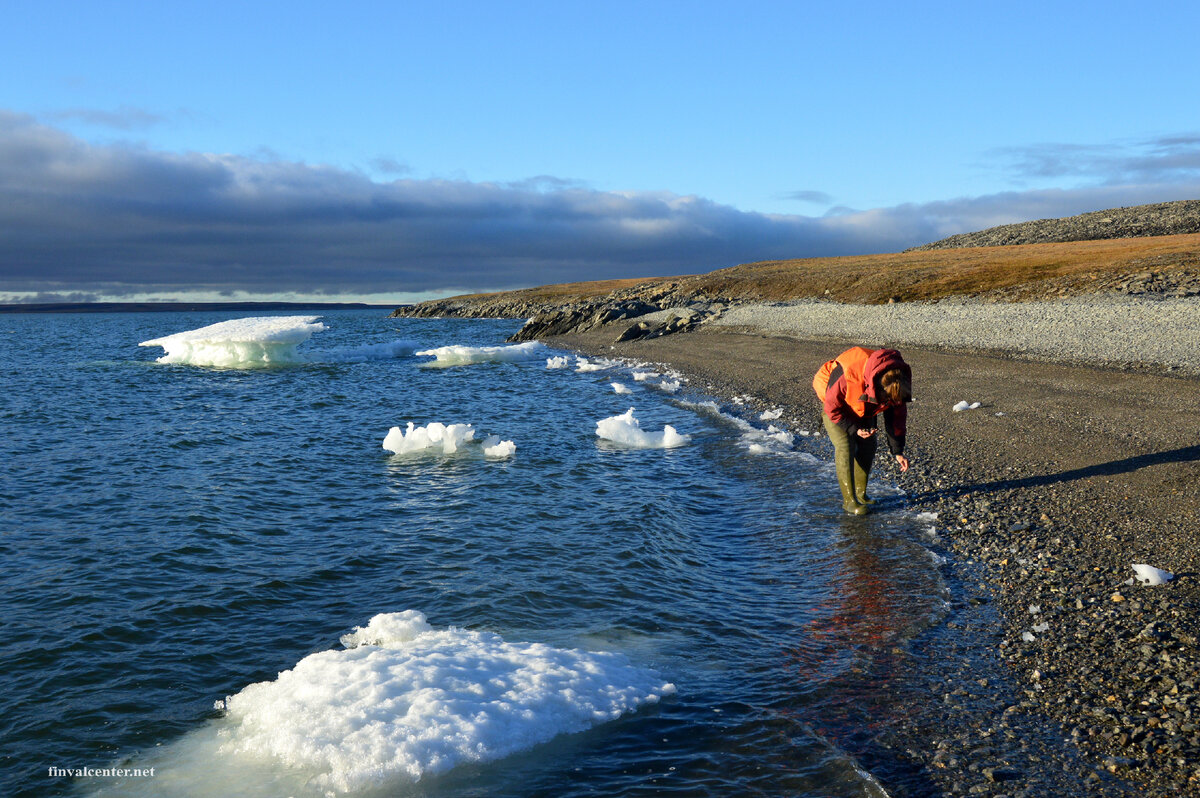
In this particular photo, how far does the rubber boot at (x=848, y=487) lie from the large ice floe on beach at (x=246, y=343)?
83.3 feet

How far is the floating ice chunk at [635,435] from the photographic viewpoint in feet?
48.6

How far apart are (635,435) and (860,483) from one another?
5985 mm

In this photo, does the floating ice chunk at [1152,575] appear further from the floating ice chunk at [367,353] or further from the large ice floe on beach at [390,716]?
the floating ice chunk at [367,353]

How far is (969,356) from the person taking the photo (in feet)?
65.9

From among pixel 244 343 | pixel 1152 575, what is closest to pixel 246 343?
pixel 244 343

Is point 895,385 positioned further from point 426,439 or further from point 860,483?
point 426,439

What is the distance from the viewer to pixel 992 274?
43812mm

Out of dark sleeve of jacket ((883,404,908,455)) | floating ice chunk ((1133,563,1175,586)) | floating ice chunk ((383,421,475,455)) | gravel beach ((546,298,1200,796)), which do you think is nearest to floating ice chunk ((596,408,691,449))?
gravel beach ((546,298,1200,796))

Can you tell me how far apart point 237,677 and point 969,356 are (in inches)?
741

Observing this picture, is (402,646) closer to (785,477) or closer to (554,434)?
(785,477)

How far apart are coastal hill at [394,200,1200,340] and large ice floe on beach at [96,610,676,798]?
31021 millimetres

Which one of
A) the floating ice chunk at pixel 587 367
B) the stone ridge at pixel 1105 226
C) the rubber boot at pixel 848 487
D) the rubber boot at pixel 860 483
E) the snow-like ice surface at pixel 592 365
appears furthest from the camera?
the stone ridge at pixel 1105 226

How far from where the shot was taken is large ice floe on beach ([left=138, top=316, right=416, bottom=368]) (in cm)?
3234

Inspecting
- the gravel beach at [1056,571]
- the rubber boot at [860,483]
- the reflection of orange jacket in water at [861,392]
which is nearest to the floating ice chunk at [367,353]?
the gravel beach at [1056,571]
